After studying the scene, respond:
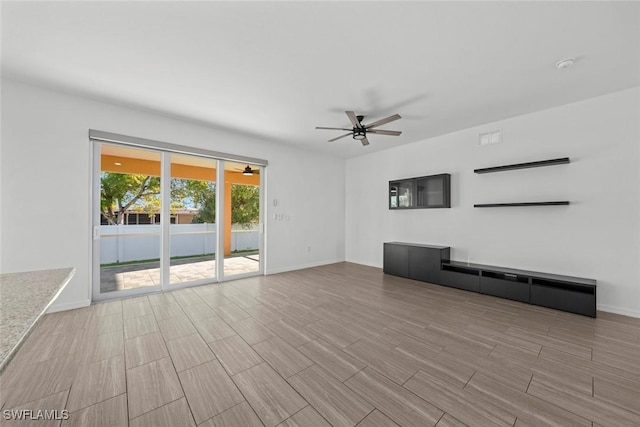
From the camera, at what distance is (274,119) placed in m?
4.08

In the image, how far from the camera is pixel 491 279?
385 centimetres

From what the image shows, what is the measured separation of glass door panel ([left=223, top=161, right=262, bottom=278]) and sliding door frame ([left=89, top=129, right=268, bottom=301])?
0.32ft

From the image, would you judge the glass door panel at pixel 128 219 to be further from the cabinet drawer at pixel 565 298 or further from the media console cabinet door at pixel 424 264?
the cabinet drawer at pixel 565 298

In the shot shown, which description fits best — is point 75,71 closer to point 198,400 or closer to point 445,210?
point 198,400

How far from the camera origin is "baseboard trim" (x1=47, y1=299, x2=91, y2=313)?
3166 mm

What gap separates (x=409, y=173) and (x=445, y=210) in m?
1.10

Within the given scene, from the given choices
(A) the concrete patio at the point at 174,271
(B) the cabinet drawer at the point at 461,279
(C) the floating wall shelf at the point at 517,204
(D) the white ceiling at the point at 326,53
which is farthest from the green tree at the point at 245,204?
(C) the floating wall shelf at the point at 517,204

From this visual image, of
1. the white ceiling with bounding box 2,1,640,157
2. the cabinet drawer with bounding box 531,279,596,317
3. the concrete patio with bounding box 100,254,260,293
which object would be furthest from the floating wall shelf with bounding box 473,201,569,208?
the concrete patio with bounding box 100,254,260,293

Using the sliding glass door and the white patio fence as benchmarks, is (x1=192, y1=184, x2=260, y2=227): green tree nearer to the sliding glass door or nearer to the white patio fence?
the sliding glass door

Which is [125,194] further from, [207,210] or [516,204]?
[516,204]

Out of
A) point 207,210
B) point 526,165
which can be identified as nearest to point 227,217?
point 207,210

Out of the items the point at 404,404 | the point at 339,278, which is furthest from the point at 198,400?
the point at 339,278

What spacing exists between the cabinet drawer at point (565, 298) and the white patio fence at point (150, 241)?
16.3ft

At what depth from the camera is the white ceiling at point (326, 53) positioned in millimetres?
1990
